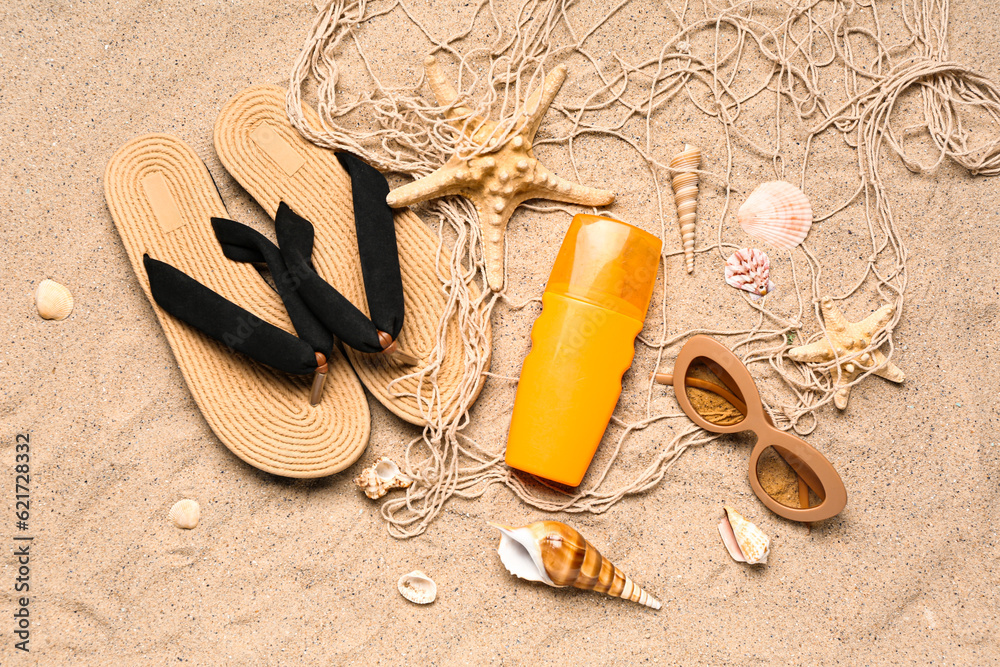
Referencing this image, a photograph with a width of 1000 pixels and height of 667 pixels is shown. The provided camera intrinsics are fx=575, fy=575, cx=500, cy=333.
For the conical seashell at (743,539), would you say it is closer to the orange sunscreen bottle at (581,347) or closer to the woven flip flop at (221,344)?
the orange sunscreen bottle at (581,347)

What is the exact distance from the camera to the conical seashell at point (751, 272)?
1318 mm

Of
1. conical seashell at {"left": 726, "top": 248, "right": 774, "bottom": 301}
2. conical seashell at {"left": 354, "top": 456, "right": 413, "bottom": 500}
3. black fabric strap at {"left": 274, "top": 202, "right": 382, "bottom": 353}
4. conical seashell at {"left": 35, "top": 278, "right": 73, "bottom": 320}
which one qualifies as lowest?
conical seashell at {"left": 35, "top": 278, "right": 73, "bottom": 320}

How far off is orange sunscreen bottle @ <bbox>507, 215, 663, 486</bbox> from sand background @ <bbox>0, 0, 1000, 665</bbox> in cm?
14

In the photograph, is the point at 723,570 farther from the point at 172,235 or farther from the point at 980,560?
the point at 172,235

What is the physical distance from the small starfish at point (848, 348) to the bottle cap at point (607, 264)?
0.41m

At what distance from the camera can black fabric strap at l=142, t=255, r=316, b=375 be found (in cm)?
121

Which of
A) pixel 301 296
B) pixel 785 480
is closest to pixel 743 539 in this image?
pixel 785 480

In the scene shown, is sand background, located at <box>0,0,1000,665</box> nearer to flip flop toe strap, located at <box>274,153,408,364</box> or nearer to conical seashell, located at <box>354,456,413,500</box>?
conical seashell, located at <box>354,456,413,500</box>

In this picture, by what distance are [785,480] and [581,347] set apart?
1.81 ft

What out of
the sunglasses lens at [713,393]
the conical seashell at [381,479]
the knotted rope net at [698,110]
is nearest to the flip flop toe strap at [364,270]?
the knotted rope net at [698,110]

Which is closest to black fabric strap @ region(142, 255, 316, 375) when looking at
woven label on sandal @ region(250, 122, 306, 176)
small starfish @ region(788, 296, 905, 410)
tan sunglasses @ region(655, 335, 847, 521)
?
woven label on sandal @ region(250, 122, 306, 176)

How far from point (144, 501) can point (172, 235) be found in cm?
60

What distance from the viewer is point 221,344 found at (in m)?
1.29

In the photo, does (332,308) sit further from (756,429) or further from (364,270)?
(756,429)
